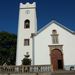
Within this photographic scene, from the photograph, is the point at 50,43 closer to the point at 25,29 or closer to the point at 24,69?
the point at 25,29

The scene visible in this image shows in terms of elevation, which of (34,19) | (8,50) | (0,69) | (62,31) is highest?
(34,19)

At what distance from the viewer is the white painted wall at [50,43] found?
103 feet

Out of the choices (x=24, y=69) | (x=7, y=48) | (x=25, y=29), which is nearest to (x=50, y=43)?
(x=25, y=29)

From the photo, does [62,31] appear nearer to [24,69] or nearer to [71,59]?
[71,59]

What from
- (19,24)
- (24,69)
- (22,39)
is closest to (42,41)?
(22,39)

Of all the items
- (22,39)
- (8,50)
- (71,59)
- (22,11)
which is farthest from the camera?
(8,50)

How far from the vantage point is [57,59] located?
3238 centimetres

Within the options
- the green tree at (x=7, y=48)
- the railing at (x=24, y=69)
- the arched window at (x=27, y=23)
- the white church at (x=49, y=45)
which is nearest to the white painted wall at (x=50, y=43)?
the white church at (x=49, y=45)

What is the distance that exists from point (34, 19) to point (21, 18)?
2564mm

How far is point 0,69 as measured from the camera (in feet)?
66.0

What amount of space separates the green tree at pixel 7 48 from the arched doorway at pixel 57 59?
15.4 m

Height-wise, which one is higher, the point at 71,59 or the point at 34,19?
the point at 34,19

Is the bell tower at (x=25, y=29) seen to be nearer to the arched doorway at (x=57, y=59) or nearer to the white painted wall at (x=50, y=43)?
the white painted wall at (x=50, y=43)

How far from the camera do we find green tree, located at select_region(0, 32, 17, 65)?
44869 millimetres
